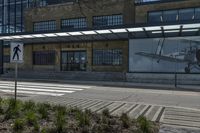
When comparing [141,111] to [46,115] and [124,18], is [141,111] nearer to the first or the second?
[46,115]

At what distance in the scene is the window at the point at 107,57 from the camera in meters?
32.0

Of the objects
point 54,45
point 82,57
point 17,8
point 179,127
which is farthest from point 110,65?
point 179,127

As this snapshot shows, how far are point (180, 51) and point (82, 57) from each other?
12.2 meters

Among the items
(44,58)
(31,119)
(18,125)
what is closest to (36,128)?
(18,125)

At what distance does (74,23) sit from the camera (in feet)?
118

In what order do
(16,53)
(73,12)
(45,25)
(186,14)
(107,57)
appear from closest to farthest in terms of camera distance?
(16,53), (186,14), (107,57), (73,12), (45,25)

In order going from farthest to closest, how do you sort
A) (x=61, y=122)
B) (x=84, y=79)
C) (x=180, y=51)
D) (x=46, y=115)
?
(x=84, y=79) → (x=180, y=51) → (x=46, y=115) → (x=61, y=122)

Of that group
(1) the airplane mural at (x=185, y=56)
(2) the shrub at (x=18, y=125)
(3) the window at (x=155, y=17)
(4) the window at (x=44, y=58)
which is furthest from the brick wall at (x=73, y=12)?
(2) the shrub at (x=18, y=125)

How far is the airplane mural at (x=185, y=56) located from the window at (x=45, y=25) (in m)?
15.7

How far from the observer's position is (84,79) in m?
30.1

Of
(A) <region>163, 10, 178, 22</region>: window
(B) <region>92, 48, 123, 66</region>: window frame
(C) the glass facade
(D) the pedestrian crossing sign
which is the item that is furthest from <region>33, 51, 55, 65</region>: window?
(D) the pedestrian crossing sign

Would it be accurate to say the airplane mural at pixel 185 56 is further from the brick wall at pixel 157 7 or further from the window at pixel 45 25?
the window at pixel 45 25

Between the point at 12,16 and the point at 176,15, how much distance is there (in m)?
27.2

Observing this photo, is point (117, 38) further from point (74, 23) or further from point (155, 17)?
point (74, 23)
